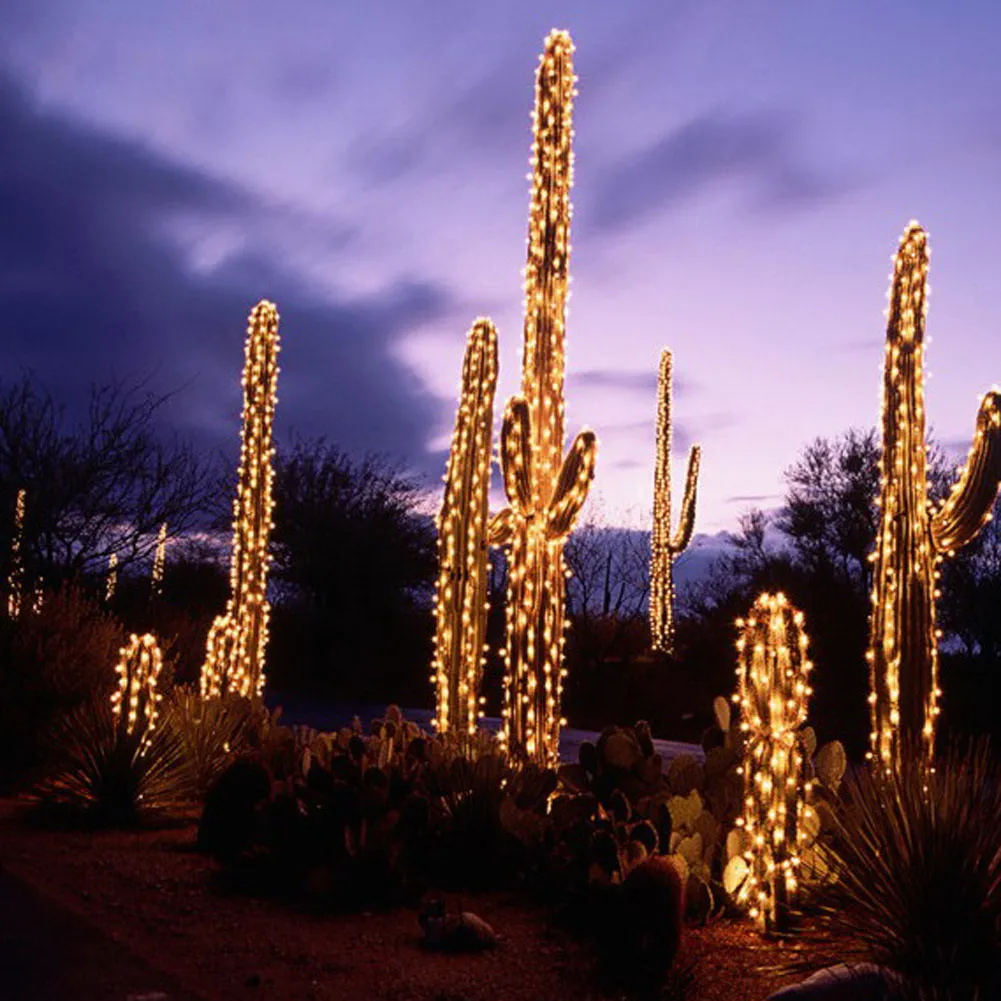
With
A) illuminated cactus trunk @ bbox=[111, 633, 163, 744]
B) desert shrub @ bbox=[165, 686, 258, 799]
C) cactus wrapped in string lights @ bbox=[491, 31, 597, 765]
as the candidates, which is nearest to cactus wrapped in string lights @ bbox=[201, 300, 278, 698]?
desert shrub @ bbox=[165, 686, 258, 799]

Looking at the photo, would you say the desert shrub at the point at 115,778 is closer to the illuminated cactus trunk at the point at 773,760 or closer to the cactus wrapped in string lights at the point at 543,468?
the cactus wrapped in string lights at the point at 543,468

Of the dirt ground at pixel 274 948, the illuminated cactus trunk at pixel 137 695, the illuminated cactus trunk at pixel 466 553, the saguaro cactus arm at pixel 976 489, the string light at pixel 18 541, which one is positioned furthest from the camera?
the string light at pixel 18 541

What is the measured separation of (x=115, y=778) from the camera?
7.93 meters

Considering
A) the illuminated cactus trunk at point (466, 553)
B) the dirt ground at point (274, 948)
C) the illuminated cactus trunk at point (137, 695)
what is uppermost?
the illuminated cactus trunk at point (466, 553)

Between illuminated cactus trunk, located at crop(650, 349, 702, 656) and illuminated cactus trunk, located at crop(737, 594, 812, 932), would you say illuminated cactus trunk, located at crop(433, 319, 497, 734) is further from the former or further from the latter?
illuminated cactus trunk, located at crop(650, 349, 702, 656)

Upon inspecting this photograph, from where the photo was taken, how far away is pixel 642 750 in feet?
21.0

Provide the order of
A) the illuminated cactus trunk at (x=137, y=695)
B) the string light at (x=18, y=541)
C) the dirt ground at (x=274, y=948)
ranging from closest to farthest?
1. the dirt ground at (x=274, y=948)
2. the illuminated cactus trunk at (x=137, y=695)
3. the string light at (x=18, y=541)

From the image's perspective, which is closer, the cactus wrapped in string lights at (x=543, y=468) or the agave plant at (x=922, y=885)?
the agave plant at (x=922, y=885)

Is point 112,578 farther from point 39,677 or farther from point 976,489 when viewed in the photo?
point 976,489

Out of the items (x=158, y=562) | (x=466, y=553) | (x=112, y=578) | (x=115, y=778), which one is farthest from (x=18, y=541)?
(x=466, y=553)

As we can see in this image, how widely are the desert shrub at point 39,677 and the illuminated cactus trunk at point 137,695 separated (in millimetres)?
1433

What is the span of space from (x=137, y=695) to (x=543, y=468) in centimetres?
314

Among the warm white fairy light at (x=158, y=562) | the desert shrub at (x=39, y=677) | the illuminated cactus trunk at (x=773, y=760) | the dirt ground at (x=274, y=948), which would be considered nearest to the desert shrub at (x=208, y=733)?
the desert shrub at (x=39, y=677)

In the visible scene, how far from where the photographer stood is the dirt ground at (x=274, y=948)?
4602mm
